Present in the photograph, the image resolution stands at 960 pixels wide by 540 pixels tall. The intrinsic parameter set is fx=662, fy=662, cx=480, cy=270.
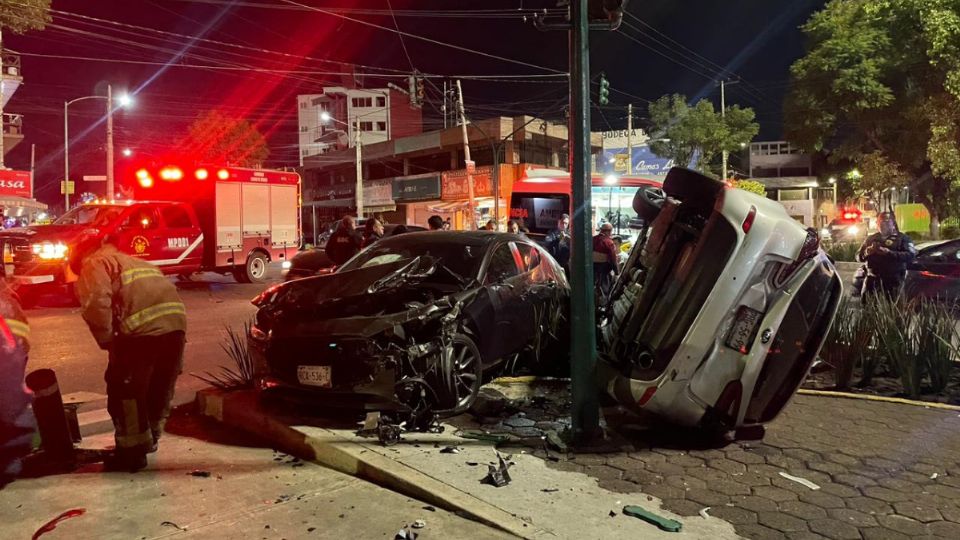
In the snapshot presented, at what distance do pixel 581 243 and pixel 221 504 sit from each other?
9.04 feet

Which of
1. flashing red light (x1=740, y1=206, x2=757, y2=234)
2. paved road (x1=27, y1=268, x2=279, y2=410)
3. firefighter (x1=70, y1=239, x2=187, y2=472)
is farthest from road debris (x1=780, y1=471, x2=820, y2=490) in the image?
paved road (x1=27, y1=268, x2=279, y2=410)

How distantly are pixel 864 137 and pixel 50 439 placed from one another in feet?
109

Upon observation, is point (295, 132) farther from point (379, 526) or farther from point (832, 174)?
point (379, 526)

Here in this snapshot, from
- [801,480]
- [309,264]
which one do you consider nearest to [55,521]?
[801,480]

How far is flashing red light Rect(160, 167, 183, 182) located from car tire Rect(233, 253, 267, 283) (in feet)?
8.87

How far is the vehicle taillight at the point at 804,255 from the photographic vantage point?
164 inches

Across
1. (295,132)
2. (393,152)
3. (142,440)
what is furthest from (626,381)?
(295,132)

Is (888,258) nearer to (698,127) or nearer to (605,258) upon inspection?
(605,258)

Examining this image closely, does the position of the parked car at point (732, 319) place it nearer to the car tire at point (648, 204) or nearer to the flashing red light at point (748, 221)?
the flashing red light at point (748, 221)

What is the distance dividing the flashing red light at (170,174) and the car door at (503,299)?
37.7 ft

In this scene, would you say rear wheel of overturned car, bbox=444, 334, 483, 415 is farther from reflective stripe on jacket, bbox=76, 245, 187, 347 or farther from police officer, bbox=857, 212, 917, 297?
police officer, bbox=857, 212, 917, 297

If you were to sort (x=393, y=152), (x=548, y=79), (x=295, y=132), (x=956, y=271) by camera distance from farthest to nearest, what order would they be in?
(x=295, y=132) < (x=393, y=152) < (x=548, y=79) < (x=956, y=271)

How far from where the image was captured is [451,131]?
38.8 m

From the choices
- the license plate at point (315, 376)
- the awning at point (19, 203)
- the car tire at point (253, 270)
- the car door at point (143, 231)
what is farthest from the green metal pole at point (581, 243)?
the awning at point (19, 203)
